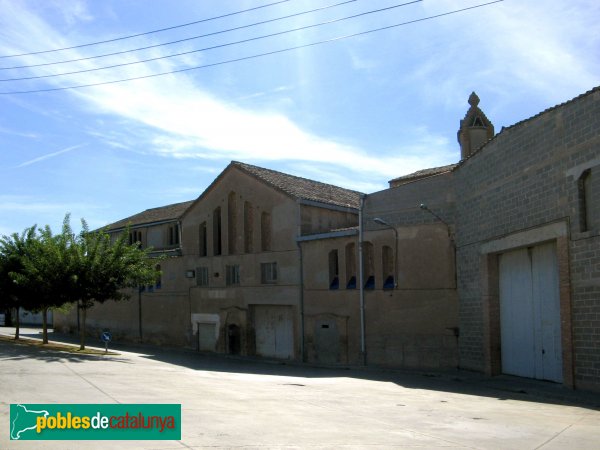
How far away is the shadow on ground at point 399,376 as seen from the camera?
16141 millimetres

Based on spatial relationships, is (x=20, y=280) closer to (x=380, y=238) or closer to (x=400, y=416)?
(x=380, y=238)

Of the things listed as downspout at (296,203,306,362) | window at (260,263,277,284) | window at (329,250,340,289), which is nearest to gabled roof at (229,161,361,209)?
downspout at (296,203,306,362)

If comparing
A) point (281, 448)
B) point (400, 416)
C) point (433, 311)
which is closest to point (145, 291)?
point (433, 311)

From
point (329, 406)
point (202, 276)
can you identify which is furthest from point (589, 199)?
point (202, 276)

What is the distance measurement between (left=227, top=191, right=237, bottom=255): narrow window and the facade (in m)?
0.08

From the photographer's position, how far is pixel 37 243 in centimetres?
2864

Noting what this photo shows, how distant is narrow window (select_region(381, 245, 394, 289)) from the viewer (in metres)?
25.5

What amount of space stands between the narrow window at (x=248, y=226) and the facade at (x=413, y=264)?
5cm

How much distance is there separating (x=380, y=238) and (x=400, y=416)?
14.2 m

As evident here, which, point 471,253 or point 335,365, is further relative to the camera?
point 335,365

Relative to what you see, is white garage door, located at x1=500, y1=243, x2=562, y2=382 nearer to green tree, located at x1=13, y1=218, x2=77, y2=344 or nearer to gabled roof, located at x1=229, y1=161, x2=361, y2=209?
gabled roof, located at x1=229, y1=161, x2=361, y2=209

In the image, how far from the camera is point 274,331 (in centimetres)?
3089

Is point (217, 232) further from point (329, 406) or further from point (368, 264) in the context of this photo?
point (329, 406)

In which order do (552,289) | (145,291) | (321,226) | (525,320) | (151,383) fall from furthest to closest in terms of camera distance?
(145,291) → (321,226) → (525,320) → (552,289) → (151,383)
